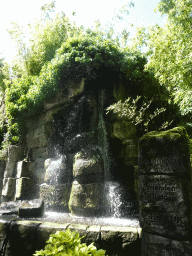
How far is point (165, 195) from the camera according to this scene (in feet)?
8.36

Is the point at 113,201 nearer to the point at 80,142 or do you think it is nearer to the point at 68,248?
the point at 80,142

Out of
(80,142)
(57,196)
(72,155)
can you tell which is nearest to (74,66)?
(80,142)

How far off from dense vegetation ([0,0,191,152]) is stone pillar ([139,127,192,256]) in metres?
3.15

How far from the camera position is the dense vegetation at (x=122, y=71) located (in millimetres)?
5858

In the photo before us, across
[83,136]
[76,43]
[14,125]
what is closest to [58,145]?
[83,136]

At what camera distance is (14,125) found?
816 cm

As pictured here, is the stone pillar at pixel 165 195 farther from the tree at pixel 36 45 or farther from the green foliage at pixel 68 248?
the tree at pixel 36 45

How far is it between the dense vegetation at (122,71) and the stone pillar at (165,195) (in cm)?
315

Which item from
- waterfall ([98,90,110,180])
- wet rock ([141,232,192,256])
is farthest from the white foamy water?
waterfall ([98,90,110,180])

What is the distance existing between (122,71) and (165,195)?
5990mm

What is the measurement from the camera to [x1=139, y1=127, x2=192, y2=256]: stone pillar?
240 centimetres

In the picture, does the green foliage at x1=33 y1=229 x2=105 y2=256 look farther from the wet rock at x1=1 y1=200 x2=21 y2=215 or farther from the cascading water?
the wet rock at x1=1 y1=200 x2=21 y2=215

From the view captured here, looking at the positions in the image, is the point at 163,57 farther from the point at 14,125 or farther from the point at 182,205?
the point at 14,125

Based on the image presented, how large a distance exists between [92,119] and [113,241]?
4342 mm
